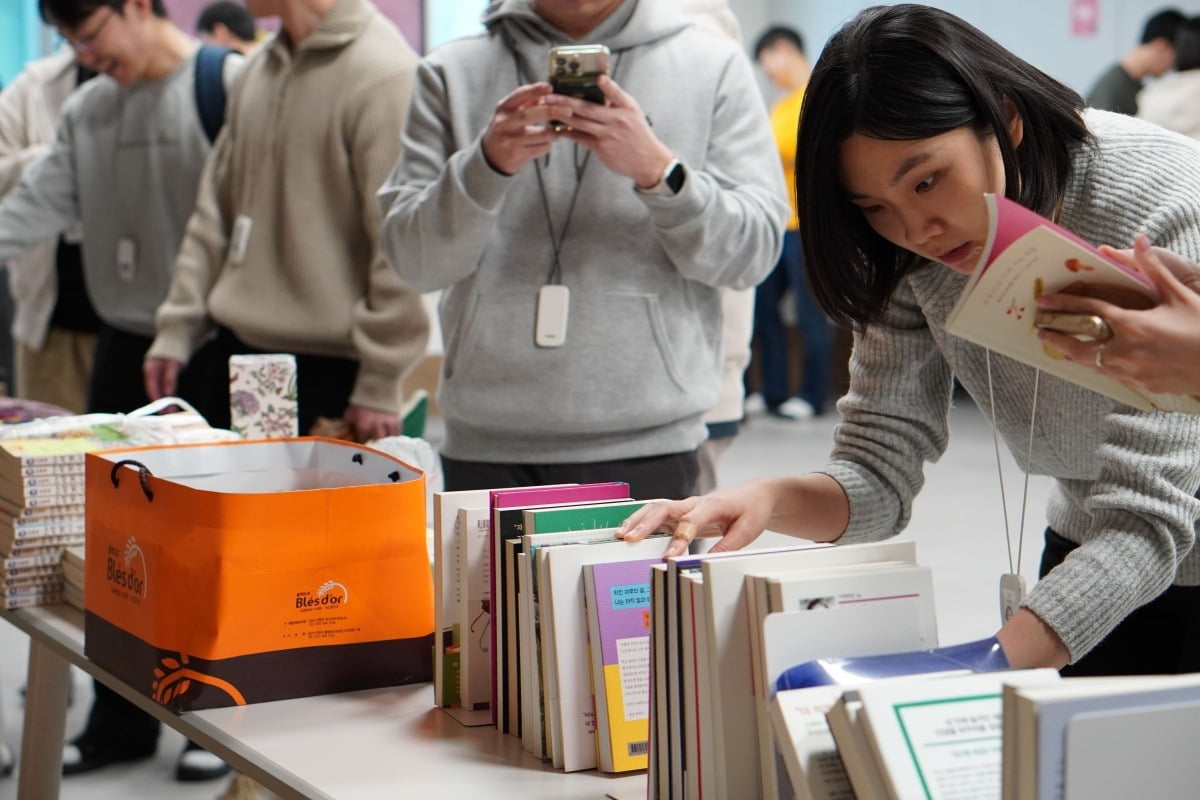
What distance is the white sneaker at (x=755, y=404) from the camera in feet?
25.5

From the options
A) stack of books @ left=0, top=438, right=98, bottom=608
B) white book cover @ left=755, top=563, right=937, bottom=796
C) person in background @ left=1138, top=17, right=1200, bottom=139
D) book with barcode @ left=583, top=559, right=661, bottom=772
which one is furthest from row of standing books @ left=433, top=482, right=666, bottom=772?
person in background @ left=1138, top=17, right=1200, bottom=139

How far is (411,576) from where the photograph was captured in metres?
1.58

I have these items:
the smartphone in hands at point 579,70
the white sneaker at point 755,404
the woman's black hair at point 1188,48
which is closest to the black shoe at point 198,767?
the smartphone in hands at point 579,70

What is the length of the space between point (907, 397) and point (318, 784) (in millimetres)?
814

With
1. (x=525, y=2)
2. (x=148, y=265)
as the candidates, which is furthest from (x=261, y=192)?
(x=525, y=2)

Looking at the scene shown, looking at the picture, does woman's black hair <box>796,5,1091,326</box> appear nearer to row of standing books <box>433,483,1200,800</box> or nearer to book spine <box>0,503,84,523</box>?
row of standing books <box>433,483,1200,800</box>

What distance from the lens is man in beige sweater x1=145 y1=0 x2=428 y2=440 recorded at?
104 inches

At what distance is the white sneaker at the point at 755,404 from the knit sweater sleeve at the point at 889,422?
5961 millimetres

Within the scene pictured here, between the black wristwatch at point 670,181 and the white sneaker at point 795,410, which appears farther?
the white sneaker at point 795,410

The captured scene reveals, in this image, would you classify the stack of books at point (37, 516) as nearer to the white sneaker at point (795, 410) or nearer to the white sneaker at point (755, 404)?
the white sneaker at point (795, 410)

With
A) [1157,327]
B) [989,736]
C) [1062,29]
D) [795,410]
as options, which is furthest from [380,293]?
[1062,29]

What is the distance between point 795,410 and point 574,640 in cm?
629

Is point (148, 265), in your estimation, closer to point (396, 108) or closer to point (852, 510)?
point (396, 108)

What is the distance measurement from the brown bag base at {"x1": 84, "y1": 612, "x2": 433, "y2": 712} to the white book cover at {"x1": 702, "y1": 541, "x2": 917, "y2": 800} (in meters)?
0.56
